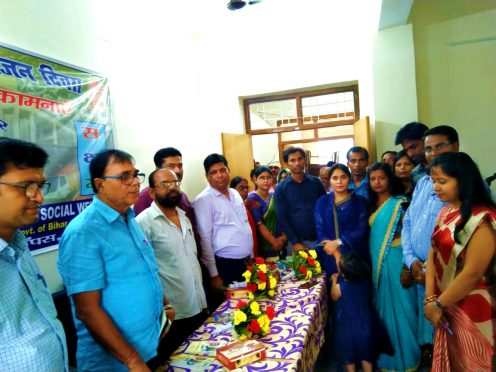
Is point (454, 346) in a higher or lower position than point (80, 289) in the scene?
lower

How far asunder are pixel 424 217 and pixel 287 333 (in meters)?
1.12

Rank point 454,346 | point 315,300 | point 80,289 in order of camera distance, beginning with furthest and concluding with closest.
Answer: point 315,300
point 454,346
point 80,289

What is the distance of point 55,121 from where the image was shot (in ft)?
7.44

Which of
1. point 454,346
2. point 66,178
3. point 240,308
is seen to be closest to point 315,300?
point 240,308

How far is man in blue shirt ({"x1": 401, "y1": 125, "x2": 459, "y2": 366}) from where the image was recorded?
185 centimetres

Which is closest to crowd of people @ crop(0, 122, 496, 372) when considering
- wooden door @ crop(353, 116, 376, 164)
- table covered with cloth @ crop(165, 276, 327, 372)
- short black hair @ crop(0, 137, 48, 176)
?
short black hair @ crop(0, 137, 48, 176)

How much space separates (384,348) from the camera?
1985mm

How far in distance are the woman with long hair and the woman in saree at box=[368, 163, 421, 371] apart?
0.18 metres

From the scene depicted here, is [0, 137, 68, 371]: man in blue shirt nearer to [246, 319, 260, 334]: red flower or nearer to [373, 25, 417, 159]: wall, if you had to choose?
[246, 319, 260, 334]: red flower

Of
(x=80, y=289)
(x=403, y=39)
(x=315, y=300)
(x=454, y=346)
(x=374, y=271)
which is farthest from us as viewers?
(x=403, y=39)

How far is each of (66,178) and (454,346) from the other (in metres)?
2.59

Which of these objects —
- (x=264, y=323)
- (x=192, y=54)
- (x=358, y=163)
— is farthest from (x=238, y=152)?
(x=264, y=323)

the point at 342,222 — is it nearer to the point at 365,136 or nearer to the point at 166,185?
the point at 166,185

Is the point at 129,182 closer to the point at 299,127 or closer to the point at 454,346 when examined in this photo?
the point at 454,346
